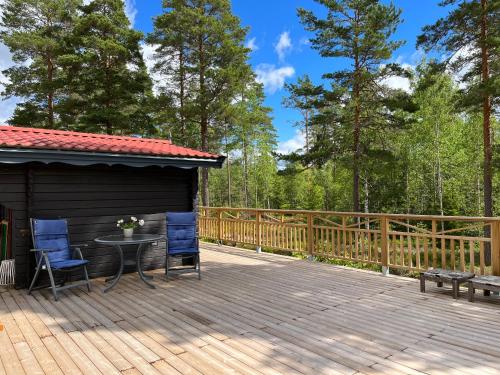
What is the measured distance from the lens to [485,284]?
12.5 feet

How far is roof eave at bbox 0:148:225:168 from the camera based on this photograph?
4105 mm

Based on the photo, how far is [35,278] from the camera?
4.33 meters

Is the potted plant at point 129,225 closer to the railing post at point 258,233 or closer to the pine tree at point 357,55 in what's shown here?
the railing post at point 258,233

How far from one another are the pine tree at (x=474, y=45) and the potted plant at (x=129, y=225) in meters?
9.31

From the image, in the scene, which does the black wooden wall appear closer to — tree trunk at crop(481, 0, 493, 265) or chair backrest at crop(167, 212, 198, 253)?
chair backrest at crop(167, 212, 198, 253)

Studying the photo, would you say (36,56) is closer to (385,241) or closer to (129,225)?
(129,225)

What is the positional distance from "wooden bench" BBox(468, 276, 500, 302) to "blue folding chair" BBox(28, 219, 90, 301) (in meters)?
4.62

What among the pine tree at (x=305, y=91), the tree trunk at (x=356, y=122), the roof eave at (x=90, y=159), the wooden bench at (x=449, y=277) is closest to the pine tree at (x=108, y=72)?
the pine tree at (x=305, y=91)

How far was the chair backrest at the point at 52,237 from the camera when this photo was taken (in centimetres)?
433

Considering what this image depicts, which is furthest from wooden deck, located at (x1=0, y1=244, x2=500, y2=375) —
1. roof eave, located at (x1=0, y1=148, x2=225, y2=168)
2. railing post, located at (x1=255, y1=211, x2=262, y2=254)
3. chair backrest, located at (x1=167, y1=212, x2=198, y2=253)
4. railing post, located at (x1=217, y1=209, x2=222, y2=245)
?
railing post, located at (x1=217, y1=209, x2=222, y2=245)

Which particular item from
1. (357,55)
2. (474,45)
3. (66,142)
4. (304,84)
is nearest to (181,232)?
(66,142)

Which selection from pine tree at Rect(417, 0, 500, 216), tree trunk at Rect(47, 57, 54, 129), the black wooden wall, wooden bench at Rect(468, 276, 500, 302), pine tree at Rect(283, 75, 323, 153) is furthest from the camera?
tree trunk at Rect(47, 57, 54, 129)

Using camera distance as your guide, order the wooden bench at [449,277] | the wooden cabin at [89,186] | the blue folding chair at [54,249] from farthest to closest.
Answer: the wooden cabin at [89,186] < the blue folding chair at [54,249] < the wooden bench at [449,277]

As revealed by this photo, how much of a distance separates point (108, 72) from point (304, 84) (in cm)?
761
